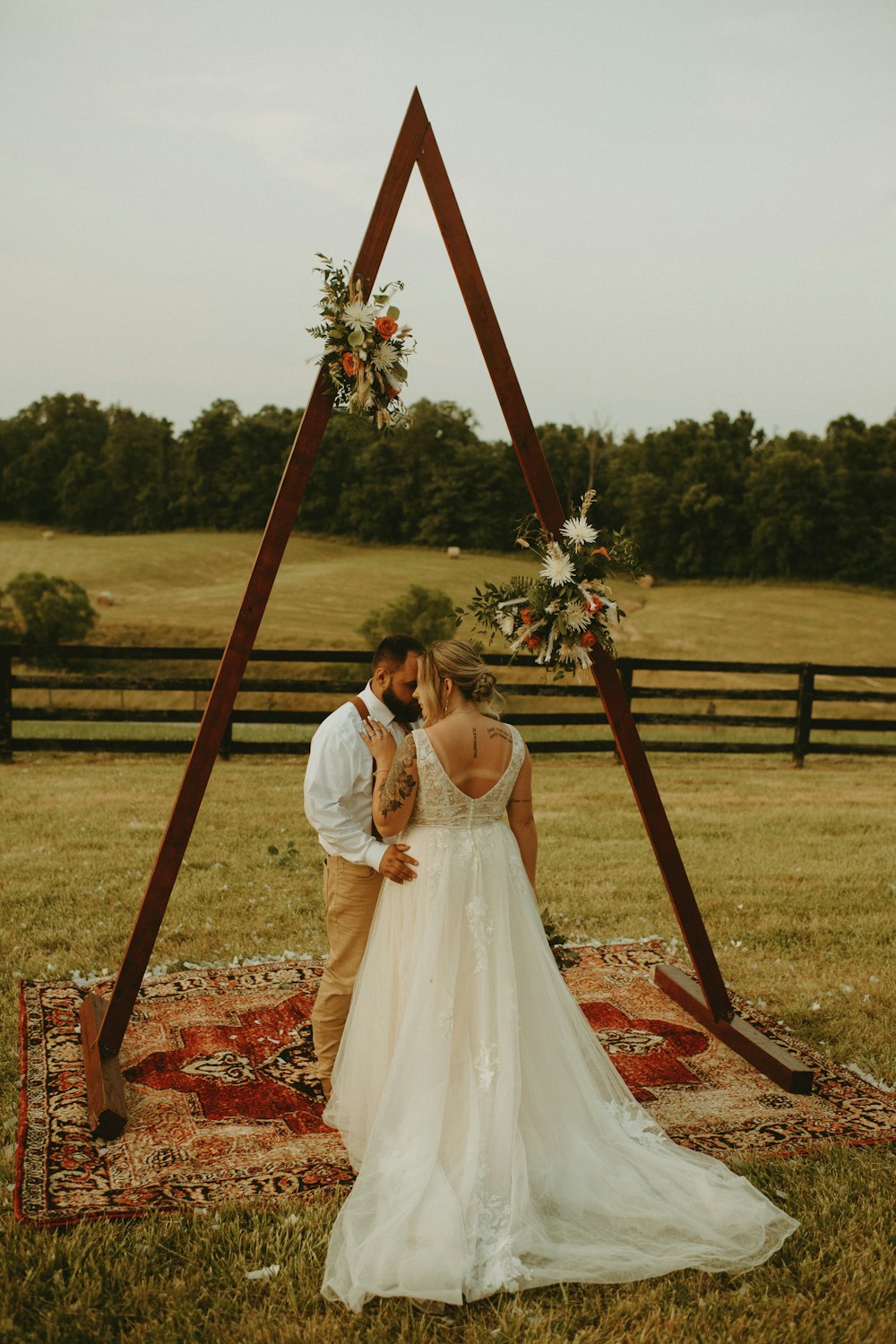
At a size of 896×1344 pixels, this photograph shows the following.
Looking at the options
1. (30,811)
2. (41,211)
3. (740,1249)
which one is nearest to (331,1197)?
(740,1249)

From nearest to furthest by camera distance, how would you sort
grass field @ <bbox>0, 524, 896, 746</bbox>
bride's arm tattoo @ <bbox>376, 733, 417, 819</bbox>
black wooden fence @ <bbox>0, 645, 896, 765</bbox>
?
1. bride's arm tattoo @ <bbox>376, 733, 417, 819</bbox>
2. black wooden fence @ <bbox>0, 645, 896, 765</bbox>
3. grass field @ <bbox>0, 524, 896, 746</bbox>

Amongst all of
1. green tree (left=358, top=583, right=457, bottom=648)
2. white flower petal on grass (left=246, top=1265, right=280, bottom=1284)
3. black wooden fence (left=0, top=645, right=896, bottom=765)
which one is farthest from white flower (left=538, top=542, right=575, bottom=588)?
green tree (left=358, top=583, right=457, bottom=648)

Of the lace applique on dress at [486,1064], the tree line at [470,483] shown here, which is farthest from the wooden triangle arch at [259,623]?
the tree line at [470,483]

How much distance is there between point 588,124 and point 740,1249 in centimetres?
717

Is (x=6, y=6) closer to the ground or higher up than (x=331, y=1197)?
higher up

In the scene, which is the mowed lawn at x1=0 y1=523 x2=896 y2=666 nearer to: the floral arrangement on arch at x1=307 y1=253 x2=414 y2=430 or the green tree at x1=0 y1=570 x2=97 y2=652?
the green tree at x1=0 y1=570 x2=97 y2=652

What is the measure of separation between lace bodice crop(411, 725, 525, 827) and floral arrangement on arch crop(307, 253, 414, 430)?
4.82 feet

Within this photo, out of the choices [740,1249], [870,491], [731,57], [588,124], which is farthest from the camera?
[870,491]

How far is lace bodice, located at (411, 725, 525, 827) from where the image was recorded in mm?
4160

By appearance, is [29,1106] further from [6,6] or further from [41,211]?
[41,211]

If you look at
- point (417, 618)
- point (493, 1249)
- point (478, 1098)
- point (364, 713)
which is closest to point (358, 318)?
point (364, 713)

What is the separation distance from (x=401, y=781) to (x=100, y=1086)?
6.11 feet

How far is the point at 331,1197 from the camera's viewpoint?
3.88 m

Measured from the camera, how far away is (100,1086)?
4.40 m
